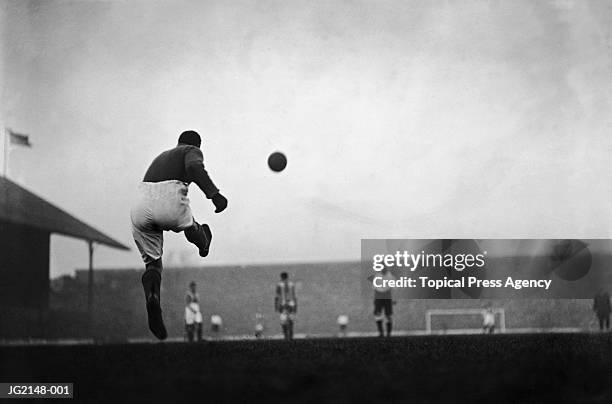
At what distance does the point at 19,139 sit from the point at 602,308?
810 centimetres

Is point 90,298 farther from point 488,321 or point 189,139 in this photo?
point 488,321

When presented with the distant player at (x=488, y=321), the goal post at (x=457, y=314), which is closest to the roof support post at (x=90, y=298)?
the goal post at (x=457, y=314)

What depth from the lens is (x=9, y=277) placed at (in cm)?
900

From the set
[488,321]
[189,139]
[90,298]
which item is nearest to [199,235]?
[189,139]

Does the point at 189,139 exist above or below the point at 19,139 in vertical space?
below

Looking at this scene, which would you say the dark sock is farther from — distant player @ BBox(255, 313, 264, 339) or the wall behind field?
distant player @ BBox(255, 313, 264, 339)

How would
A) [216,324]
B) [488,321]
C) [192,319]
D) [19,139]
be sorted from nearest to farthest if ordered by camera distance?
1. [19,139]
2. [192,319]
3. [216,324]
4. [488,321]

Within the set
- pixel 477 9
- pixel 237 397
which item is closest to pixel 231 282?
pixel 477 9

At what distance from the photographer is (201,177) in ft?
18.3

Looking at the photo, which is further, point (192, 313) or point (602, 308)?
point (192, 313)

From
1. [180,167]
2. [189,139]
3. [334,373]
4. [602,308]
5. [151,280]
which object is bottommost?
[334,373]

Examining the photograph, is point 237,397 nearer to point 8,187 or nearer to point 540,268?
point 8,187

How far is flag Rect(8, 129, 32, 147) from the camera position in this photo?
25.5 feet

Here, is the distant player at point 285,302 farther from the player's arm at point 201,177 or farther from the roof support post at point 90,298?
the player's arm at point 201,177
